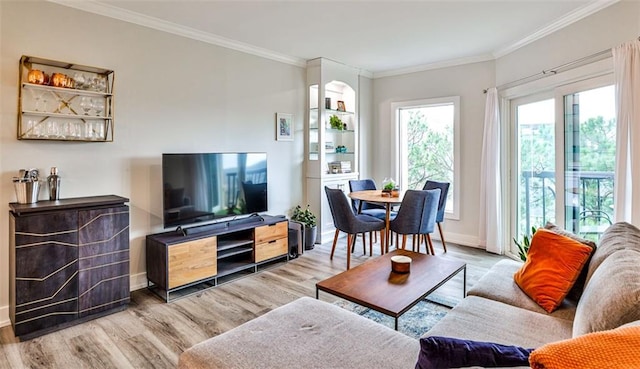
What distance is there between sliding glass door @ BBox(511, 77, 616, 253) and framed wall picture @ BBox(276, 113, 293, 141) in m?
2.84

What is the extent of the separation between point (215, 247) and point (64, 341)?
132 centimetres

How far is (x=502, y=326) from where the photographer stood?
1.70 m

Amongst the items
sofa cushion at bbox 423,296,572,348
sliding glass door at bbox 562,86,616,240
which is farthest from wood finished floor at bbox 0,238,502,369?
sofa cushion at bbox 423,296,572,348

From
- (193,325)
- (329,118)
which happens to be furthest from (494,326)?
(329,118)

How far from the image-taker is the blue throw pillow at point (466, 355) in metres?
0.97

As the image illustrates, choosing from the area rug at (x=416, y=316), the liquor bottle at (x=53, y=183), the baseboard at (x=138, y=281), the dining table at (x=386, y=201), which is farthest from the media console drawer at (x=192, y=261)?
the dining table at (x=386, y=201)

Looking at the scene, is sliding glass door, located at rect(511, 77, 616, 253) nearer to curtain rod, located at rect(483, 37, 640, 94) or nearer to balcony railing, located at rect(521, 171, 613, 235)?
balcony railing, located at rect(521, 171, 613, 235)

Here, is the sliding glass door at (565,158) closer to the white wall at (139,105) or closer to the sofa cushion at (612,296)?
the sofa cushion at (612,296)

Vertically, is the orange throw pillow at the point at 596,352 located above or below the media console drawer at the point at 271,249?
above

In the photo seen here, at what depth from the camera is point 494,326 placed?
170 cm

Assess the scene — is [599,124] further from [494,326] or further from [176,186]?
[176,186]

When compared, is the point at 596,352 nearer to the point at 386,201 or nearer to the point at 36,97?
the point at 386,201

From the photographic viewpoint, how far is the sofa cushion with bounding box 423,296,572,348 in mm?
1590

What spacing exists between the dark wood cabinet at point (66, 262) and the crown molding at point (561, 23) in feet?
14.1
